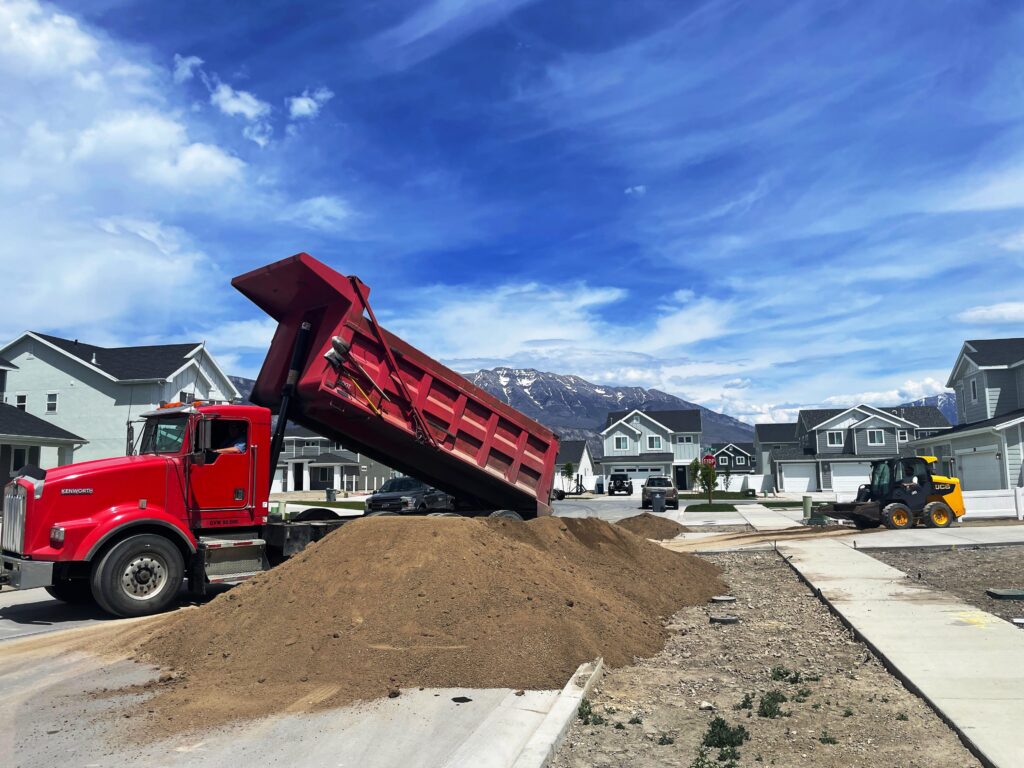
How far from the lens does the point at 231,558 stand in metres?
10.9

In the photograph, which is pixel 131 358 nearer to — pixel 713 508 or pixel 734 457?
pixel 713 508

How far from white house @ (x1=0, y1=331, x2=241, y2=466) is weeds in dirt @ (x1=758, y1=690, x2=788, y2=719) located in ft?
122

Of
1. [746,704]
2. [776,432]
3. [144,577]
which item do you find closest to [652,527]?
[144,577]

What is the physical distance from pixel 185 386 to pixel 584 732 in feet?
130

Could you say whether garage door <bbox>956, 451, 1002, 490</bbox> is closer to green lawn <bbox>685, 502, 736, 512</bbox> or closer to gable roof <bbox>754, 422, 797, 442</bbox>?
green lawn <bbox>685, 502, 736, 512</bbox>

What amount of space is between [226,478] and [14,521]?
8.74 feet

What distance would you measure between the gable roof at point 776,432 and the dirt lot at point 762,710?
64.1 metres

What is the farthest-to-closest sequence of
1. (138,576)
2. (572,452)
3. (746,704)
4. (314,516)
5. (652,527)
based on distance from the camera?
(572,452) → (652,527) → (314,516) → (138,576) → (746,704)

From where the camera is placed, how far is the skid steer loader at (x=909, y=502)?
2155 cm

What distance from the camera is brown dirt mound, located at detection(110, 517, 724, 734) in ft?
21.0

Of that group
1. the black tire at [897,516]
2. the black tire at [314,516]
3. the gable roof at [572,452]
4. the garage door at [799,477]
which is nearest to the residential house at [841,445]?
the garage door at [799,477]

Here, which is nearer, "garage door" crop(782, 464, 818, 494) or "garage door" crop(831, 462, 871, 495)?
"garage door" crop(831, 462, 871, 495)

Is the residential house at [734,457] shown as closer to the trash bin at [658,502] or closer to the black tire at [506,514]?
the trash bin at [658,502]

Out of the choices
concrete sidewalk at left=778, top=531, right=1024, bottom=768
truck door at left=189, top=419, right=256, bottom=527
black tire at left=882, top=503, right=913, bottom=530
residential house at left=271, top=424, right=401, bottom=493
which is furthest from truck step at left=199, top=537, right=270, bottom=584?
residential house at left=271, top=424, right=401, bottom=493
